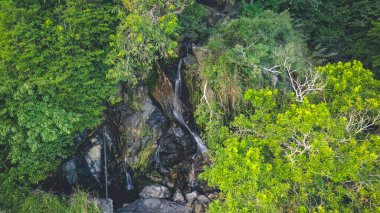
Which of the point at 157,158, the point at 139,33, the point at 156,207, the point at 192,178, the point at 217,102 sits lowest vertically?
the point at 156,207

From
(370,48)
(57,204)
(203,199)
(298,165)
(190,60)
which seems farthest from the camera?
(370,48)

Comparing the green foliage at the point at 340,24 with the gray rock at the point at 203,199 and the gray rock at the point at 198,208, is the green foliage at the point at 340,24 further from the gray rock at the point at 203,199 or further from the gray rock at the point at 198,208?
the gray rock at the point at 198,208

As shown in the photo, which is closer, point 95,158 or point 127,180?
point 95,158

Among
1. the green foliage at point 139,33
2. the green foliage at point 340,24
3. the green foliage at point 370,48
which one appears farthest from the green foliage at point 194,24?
the green foliage at point 370,48

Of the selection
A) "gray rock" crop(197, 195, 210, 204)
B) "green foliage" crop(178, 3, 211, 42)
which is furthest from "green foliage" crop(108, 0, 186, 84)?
"gray rock" crop(197, 195, 210, 204)

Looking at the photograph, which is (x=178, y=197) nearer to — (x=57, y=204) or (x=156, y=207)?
(x=156, y=207)

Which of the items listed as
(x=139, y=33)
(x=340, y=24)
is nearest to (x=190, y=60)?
(x=139, y=33)
